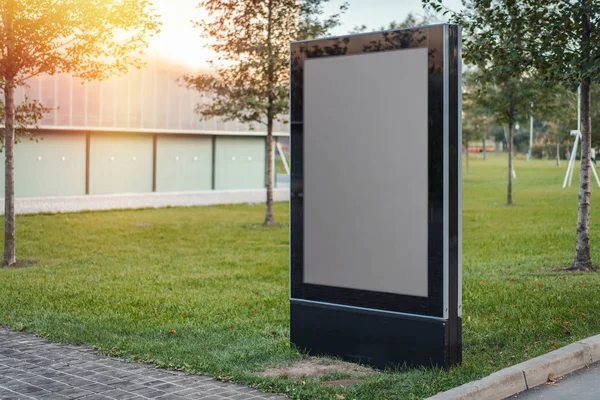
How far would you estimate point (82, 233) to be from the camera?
21203mm

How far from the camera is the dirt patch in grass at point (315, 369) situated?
6.95m

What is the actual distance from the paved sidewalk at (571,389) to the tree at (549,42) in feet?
18.3

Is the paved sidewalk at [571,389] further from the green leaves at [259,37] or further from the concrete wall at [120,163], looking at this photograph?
the concrete wall at [120,163]

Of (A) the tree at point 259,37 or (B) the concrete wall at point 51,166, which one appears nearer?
(A) the tree at point 259,37

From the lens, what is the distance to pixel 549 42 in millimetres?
12164

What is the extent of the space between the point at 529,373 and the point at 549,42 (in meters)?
6.73

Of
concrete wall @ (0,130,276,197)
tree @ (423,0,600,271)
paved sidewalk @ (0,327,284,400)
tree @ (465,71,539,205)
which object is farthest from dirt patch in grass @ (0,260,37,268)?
tree @ (465,71,539,205)

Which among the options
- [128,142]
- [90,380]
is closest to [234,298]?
[90,380]

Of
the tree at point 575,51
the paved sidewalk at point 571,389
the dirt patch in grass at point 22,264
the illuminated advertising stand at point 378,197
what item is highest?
the tree at point 575,51

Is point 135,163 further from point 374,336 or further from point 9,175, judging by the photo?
point 374,336

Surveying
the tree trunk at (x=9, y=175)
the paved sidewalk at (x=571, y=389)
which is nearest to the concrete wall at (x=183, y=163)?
the tree trunk at (x=9, y=175)

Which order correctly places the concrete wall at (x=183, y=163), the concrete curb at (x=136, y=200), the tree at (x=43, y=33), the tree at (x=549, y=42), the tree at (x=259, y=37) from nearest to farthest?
the tree at (x=549, y=42) < the tree at (x=43, y=33) < the tree at (x=259, y=37) < the concrete curb at (x=136, y=200) < the concrete wall at (x=183, y=163)

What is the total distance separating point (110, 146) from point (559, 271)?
70.4 ft

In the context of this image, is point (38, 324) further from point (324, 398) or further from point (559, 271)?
point (559, 271)
